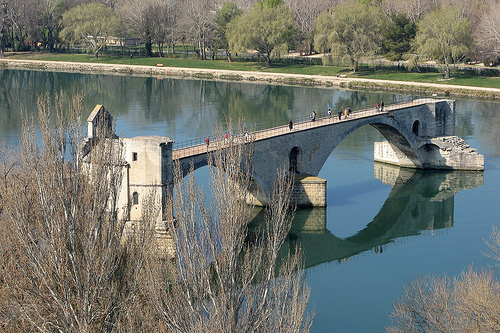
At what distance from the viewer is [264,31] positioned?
118 m

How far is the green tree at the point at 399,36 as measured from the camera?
4441 inches

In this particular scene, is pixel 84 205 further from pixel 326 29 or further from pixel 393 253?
pixel 326 29

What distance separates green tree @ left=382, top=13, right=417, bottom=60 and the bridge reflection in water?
49714 millimetres

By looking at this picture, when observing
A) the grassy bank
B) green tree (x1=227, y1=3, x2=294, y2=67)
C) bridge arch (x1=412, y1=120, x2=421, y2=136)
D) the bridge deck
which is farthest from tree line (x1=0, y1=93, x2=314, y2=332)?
green tree (x1=227, y1=3, x2=294, y2=67)

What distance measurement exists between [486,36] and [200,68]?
44801 millimetres

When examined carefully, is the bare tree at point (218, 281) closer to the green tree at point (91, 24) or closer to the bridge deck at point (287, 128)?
the bridge deck at point (287, 128)

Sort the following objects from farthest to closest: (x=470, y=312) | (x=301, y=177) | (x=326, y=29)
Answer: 1. (x=326, y=29)
2. (x=301, y=177)
3. (x=470, y=312)

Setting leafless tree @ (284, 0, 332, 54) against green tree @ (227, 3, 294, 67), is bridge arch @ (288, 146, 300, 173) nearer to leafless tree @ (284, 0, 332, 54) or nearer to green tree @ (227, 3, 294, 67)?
green tree @ (227, 3, 294, 67)

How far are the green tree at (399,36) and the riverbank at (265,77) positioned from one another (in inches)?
298

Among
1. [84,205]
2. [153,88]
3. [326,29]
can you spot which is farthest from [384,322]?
[326,29]

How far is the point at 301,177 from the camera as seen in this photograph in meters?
52.8

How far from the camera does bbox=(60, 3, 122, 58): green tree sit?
137125mm

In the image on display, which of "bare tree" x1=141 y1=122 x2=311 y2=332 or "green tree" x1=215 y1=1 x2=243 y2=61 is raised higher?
"green tree" x1=215 y1=1 x2=243 y2=61

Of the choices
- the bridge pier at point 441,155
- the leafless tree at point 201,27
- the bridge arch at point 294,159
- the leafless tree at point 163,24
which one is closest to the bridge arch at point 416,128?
the bridge pier at point 441,155
